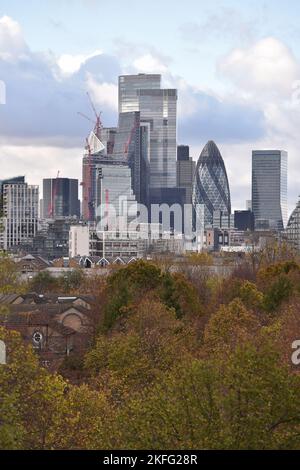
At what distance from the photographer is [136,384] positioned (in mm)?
38500

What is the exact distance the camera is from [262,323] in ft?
178

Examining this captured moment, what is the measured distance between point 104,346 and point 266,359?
19.6 m

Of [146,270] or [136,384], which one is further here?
[146,270]

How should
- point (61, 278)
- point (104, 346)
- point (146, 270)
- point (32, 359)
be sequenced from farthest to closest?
point (61, 278), point (146, 270), point (104, 346), point (32, 359)

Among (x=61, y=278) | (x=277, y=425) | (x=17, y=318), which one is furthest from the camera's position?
(x=61, y=278)

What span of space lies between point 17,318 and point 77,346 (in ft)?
24.6

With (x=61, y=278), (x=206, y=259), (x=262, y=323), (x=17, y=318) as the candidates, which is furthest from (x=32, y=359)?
(x=206, y=259)

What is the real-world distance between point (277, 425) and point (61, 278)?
9418 cm

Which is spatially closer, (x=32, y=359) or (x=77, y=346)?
(x=32, y=359)

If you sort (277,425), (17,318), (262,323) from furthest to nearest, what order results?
1. (17,318)
2. (262,323)
3. (277,425)

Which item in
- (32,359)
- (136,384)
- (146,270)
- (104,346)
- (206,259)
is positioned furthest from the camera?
(206,259)
